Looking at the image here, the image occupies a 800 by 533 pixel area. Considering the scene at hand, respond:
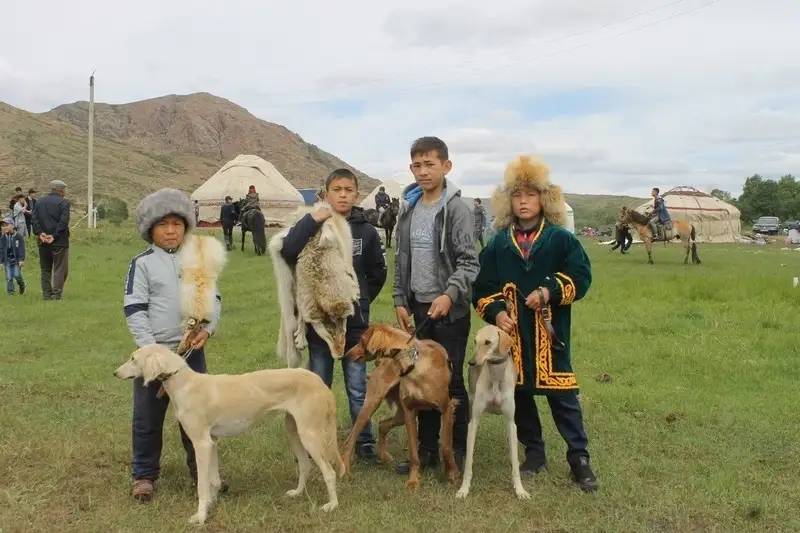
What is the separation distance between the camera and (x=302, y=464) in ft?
14.1

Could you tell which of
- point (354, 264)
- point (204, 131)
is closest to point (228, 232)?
point (354, 264)

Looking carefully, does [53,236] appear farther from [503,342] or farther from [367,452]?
[503,342]

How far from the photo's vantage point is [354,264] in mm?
4695

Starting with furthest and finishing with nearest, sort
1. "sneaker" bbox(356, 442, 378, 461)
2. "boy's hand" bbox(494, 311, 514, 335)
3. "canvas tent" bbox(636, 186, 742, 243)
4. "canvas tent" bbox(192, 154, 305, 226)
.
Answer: "canvas tent" bbox(636, 186, 742, 243)
"canvas tent" bbox(192, 154, 305, 226)
"sneaker" bbox(356, 442, 378, 461)
"boy's hand" bbox(494, 311, 514, 335)

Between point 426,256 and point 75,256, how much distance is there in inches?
637

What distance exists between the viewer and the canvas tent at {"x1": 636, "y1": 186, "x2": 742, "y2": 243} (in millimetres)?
36531

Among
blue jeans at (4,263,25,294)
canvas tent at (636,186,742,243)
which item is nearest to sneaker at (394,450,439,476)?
blue jeans at (4,263,25,294)

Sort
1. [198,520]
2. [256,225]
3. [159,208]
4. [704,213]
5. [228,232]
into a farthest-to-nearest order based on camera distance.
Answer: [704,213], [228,232], [256,225], [159,208], [198,520]

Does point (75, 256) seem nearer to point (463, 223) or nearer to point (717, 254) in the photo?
point (463, 223)

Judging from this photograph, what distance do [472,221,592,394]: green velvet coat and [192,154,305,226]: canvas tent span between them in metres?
28.6

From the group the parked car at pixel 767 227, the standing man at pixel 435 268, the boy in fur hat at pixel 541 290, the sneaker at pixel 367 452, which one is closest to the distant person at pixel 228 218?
the sneaker at pixel 367 452

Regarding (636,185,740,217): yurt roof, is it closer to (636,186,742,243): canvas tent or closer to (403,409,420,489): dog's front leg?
(636,186,742,243): canvas tent

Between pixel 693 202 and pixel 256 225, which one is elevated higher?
pixel 693 202

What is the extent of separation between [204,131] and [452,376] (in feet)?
372
